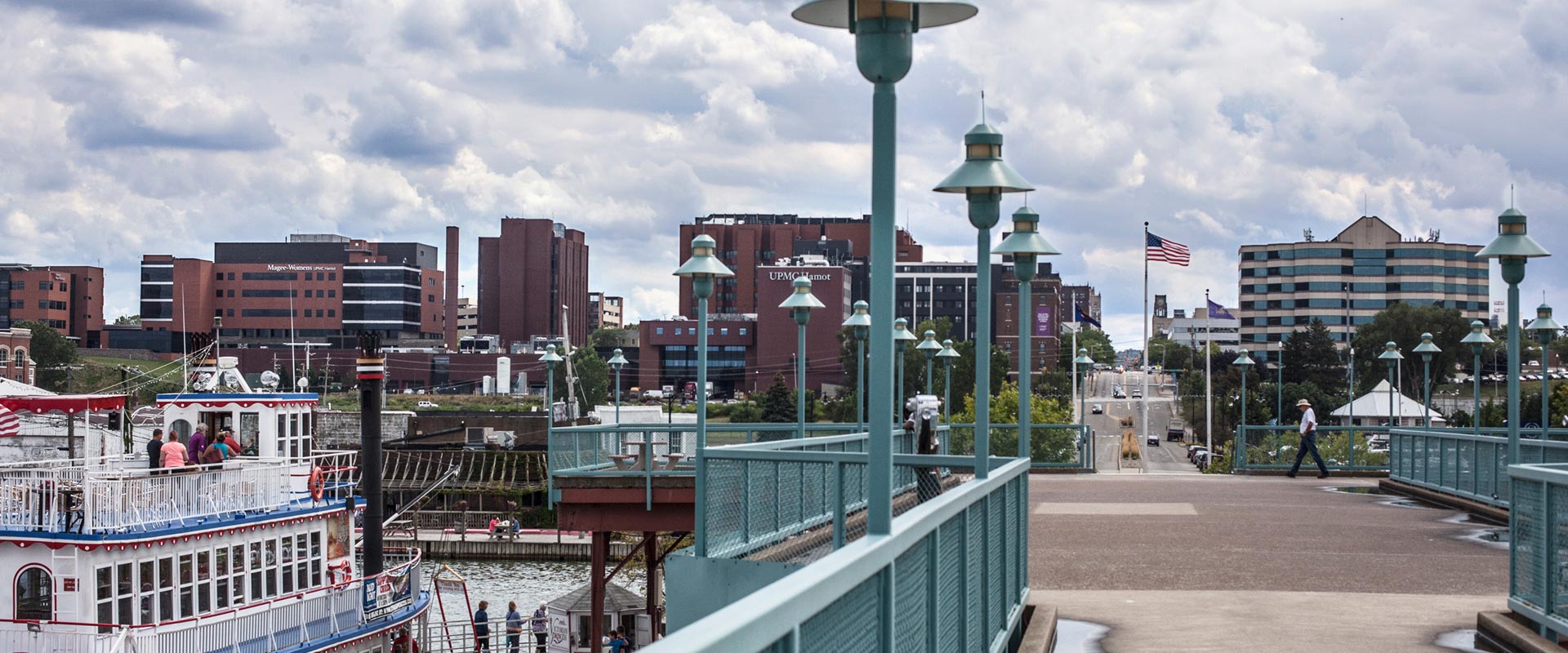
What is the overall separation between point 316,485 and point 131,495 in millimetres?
5663

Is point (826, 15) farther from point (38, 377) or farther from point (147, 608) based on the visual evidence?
point (38, 377)

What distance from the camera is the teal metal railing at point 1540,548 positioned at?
402 inches

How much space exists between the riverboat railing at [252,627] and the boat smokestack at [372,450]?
1504 mm

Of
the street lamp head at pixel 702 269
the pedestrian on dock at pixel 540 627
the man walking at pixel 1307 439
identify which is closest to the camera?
the street lamp head at pixel 702 269

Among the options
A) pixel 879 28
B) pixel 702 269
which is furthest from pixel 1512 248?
pixel 879 28

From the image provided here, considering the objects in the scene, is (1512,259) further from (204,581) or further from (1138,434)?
(1138,434)

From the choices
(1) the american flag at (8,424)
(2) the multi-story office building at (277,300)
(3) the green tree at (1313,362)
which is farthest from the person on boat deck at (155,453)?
(2) the multi-story office building at (277,300)

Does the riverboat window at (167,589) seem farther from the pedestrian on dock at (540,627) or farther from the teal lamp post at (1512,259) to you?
the teal lamp post at (1512,259)

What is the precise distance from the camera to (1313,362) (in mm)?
125688

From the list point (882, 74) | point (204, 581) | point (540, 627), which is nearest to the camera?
point (882, 74)

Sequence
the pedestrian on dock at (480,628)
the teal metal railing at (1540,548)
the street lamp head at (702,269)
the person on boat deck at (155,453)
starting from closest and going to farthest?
the teal metal railing at (1540,548) < the street lamp head at (702,269) < the person on boat deck at (155,453) < the pedestrian on dock at (480,628)

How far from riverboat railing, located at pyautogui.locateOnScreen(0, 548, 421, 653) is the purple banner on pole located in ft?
360

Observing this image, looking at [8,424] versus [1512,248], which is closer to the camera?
[1512,248]

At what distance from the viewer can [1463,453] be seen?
2423 centimetres
